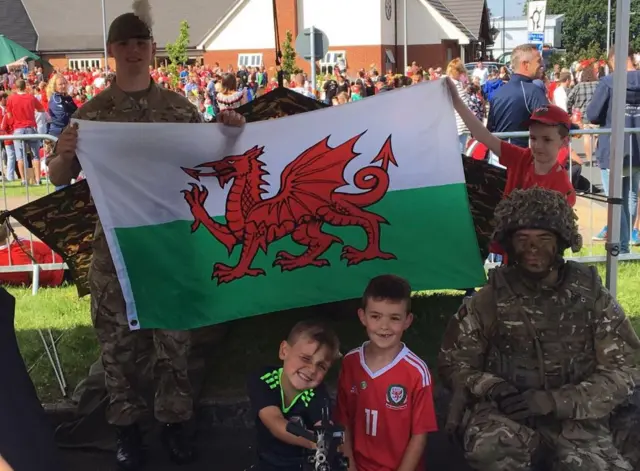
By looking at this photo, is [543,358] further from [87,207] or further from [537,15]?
[537,15]

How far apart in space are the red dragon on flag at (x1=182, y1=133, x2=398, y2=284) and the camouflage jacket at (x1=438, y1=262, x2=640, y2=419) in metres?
1.10

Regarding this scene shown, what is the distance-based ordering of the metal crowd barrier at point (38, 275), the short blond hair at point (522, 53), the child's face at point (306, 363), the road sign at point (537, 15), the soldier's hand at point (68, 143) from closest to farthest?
the child's face at point (306, 363) < the soldier's hand at point (68, 143) < the metal crowd barrier at point (38, 275) < the short blond hair at point (522, 53) < the road sign at point (537, 15)

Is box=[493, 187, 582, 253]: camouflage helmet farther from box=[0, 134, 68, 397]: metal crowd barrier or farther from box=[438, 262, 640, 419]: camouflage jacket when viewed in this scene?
box=[0, 134, 68, 397]: metal crowd barrier

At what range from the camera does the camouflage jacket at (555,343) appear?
3121 mm

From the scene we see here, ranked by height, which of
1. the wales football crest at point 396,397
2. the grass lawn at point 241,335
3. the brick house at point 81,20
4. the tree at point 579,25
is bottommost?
the grass lawn at point 241,335

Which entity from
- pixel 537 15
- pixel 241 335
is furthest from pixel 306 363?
pixel 537 15

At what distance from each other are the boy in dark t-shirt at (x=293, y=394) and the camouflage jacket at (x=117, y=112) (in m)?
1.21

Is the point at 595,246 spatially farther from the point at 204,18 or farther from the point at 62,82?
the point at 62,82

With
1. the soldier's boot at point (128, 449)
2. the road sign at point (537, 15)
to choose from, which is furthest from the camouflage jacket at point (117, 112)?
the road sign at point (537, 15)

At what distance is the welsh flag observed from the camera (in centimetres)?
390

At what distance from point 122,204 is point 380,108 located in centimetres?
145

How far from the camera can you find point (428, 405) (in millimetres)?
3230

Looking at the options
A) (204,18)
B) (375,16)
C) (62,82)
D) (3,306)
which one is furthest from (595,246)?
(62,82)

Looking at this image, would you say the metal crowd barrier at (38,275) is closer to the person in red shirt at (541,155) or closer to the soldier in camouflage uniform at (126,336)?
the soldier in camouflage uniform at (126,336)
